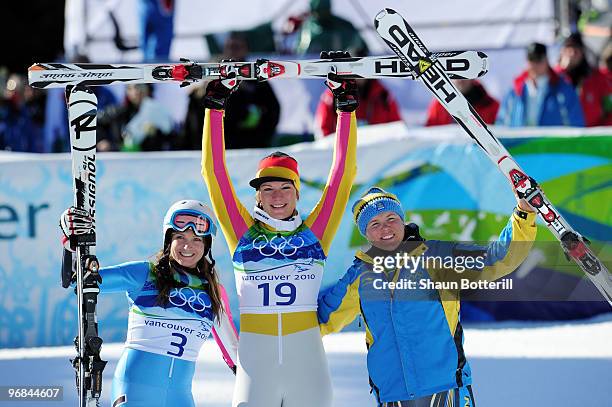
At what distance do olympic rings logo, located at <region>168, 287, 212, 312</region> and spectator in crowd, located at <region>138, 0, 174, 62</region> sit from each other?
6.65 metres

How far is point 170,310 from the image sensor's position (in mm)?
5191

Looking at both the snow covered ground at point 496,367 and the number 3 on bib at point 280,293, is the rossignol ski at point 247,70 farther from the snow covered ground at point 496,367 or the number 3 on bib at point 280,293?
the snow covered ground at point 496,367

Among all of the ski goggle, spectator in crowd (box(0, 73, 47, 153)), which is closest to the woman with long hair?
the ski goggle

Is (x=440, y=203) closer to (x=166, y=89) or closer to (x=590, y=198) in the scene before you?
(x=590, y=198)

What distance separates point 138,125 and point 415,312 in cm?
566

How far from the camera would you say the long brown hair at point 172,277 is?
17.2ft

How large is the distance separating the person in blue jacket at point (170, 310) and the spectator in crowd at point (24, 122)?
22.1 feet

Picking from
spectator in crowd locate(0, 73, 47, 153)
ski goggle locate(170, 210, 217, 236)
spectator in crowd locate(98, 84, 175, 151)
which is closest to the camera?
ski goggle locate(170, 210, 217, 236)

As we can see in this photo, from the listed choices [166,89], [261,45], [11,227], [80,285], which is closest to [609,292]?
[80,285]

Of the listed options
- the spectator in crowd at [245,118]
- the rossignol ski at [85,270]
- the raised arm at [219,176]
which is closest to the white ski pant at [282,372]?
the raised arm at [219,176]

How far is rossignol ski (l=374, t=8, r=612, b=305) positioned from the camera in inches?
203

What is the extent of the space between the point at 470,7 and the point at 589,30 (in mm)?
1687

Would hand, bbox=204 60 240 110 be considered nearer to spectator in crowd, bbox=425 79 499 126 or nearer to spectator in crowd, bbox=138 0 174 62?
spectator in crowd, bbox=425 79 499 126

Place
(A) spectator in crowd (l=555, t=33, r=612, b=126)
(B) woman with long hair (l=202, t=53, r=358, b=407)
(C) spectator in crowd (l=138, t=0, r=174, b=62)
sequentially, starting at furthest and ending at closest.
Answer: (C) spectator in crowd (l=138, t=0, r=174, b=62)
(A) spectator in crowd (l=555, t=33, r=612, b=126)
(B) woman with long hair (l=202, t=53, r=358, b=407)
